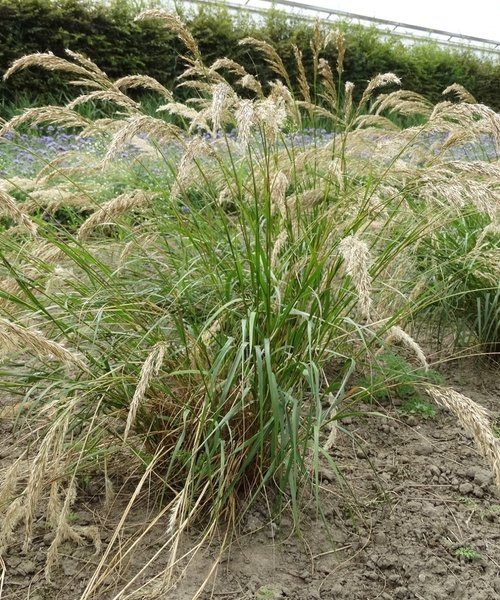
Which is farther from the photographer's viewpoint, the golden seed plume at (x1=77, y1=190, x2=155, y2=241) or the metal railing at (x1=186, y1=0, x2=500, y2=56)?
the metal railing at (x1=186, y1=0, x2=500, y2=56)

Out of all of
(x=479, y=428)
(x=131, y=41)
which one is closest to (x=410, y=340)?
(x=479, y=428)

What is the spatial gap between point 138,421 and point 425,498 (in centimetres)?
109

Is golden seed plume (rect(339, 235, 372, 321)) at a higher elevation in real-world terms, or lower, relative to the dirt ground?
higher

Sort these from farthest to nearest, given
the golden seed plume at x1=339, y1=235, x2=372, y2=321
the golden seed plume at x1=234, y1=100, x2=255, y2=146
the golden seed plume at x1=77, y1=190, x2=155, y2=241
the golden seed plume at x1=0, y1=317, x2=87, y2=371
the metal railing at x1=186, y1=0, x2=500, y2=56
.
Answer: the metal railing at x1=186, y1=0, x2=500, y2=56 < the golden seed plume at x1=77, y1=190, x2=155, y2=241 < the golden seed plume at x1=234, y1=100, x2=255, y2=146 < the golden seed plume at x1=339, y1=235, x2=372, y2=321 < the golden seed plume at x1=0, y1=317, x2=87, y2=371

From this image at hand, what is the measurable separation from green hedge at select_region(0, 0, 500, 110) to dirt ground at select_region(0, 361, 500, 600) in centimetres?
539

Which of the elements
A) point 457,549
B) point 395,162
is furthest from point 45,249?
point 457,549

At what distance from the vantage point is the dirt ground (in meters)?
2.15

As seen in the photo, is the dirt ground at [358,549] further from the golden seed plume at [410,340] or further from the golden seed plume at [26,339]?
the golden seed plume at [26,339]

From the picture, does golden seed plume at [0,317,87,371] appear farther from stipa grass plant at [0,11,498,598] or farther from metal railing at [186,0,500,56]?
metal railing at [186,0,500,56]

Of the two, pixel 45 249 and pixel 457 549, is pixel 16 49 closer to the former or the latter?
pixel 45 249

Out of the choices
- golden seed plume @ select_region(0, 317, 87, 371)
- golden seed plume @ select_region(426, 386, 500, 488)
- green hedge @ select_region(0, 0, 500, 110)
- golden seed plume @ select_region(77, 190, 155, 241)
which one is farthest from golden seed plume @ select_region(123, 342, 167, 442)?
green hedge @ select_region(0, 0, 500, 110)

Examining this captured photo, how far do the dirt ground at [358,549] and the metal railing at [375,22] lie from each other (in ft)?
31.5

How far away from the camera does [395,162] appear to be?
283cm

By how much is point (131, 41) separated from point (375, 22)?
780cm
